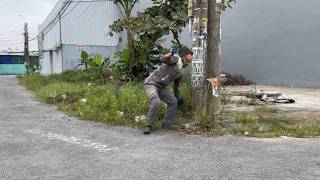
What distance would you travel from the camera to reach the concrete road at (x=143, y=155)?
5.23m

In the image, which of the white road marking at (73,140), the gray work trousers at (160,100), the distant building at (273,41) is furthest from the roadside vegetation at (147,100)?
the white road marking at (73,140)

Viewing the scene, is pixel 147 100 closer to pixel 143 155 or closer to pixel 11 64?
pixel 143 155

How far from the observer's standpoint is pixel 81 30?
24344 millimetres

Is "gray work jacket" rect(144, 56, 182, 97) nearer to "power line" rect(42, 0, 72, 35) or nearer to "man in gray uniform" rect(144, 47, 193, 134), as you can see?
"man in gray uniform" rect(144, 47, 193, 134)

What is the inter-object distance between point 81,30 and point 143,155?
19110 mm

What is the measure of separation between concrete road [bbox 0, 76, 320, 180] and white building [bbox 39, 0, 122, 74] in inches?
585

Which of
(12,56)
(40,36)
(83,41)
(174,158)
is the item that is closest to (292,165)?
(174,158)

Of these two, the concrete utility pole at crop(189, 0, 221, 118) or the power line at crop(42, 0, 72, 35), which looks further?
the power line at crop(42, 0, 72, 35)

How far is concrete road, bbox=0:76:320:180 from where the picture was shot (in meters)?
5.23

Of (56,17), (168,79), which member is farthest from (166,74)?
(56,17)

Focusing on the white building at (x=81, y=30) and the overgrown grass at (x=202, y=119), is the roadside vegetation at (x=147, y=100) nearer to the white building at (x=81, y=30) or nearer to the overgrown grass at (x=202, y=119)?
the overgrown grass at (x=202, y=119)

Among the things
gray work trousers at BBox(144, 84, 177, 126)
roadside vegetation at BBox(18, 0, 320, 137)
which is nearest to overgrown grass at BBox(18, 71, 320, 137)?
roadside vegetation at BBox(18, 0, 320, 137)

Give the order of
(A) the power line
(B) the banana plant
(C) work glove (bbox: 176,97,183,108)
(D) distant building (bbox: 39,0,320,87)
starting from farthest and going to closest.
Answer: (A) the power line < (B) the banana plant < (D) distant building (bbox: 39,0,320,87) < (C) work glove (bbox: 176,97,183,108)

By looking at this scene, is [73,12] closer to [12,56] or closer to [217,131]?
[217,131]
